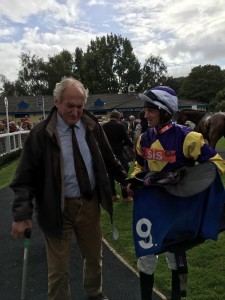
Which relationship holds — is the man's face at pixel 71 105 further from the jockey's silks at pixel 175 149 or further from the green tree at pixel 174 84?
the green tree at pixel 174 84

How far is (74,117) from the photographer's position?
2955 millimetres

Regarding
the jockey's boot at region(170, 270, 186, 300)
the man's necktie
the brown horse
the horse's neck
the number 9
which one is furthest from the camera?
the horse's neck

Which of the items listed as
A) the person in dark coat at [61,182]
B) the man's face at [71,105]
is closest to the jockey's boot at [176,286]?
the person in dark coat at [61,182]

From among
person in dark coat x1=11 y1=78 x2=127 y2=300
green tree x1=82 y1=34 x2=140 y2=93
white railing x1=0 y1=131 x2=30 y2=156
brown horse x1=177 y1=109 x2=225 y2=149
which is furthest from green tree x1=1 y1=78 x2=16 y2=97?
person in dark coat x1=11 y1=78 x2=127 y2=300

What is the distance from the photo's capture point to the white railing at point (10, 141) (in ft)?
52.5

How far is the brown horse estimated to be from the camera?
34.6 feet

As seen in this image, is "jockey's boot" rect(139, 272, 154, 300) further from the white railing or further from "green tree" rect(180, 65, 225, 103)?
"green tree" rect(180, 65, 225, 103)

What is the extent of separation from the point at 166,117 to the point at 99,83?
6599cm

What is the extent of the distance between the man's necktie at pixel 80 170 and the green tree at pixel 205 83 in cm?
7190

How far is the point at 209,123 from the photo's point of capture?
10930 millimetres

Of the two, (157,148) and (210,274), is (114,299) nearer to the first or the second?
(210,274)

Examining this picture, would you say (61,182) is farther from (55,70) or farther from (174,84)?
(174,84)

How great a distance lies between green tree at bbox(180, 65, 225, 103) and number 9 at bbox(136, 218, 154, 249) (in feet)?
236

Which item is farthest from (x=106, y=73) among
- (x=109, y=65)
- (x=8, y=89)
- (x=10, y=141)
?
(x=10, y=141)
